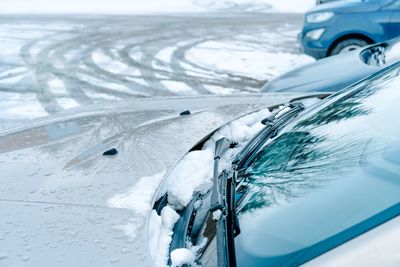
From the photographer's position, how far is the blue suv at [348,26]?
6.86 metres

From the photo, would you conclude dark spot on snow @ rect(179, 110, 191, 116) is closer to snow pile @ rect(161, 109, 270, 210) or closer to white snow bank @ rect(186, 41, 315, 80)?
snow pile @ rect(161, 109, 270, 210)

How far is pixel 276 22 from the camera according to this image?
49.3ft

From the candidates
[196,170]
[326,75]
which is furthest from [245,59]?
[196,170]

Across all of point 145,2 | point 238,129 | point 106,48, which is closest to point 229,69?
point 106,48

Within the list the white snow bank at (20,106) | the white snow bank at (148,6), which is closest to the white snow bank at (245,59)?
the white snow bank at (20,106)

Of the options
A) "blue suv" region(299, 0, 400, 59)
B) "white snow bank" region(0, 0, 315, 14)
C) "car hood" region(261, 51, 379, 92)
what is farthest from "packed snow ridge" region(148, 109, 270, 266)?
"white snow bank" region(0, 0, 315, 14)

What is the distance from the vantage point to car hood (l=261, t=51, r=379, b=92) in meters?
3.99

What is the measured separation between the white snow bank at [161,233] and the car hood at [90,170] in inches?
1.1

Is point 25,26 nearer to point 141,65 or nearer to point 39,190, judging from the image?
point 141,65

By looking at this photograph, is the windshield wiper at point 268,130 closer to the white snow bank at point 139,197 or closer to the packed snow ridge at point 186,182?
the packed snow ridge at point 186,182

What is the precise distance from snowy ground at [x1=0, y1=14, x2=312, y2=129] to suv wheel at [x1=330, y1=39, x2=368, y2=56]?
4.01 ft

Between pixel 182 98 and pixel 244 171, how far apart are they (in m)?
1.47

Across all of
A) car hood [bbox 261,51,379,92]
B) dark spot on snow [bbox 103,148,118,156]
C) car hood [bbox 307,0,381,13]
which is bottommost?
dark spot on snow [bbox 103,148,118,156]

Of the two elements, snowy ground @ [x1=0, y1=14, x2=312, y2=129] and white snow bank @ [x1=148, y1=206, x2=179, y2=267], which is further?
snowy ground @ [x1=0, y1=14, x2=312, y2=129]
